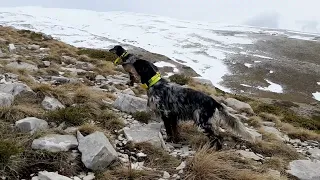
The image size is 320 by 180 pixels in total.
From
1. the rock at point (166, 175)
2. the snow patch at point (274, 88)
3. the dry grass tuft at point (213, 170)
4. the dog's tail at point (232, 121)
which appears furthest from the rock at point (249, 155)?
the snow patch at point (274, 88)

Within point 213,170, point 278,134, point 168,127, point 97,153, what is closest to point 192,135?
point 168,127

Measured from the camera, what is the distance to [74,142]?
17.8ft

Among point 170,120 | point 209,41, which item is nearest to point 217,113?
point 170,120

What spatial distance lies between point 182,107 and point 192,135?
68 centimetres

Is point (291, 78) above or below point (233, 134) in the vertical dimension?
below

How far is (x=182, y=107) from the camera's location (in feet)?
21.7

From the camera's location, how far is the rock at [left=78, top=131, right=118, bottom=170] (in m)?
4.93

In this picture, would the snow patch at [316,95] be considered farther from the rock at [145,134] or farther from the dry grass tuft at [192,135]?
the rock at [145,134]

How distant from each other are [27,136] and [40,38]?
20.0m

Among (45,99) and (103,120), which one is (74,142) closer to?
(103,120)

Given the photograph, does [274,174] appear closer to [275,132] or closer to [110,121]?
[110,121]

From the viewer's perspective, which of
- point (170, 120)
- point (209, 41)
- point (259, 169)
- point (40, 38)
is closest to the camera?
point (259, 169)

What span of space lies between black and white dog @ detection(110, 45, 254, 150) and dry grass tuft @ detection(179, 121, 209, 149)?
20 centimetres

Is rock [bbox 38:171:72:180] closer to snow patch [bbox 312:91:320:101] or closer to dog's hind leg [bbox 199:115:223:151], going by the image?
dog's hind leg [bbox 199:115:223:151]
